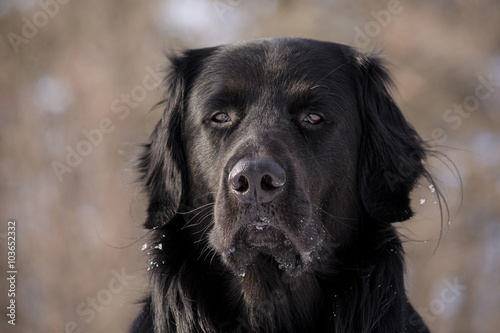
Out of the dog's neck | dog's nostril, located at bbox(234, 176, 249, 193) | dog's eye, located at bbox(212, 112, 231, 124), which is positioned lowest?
the dog's neck

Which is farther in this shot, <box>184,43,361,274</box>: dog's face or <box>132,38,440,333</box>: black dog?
<box>132,38,440,333</box>: black dog

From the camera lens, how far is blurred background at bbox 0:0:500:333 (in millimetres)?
17062

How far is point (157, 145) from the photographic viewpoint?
182 inches

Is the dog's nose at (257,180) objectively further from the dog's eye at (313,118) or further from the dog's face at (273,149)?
the dog's eye at (313,118)

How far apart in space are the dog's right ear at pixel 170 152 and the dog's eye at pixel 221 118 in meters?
0.38

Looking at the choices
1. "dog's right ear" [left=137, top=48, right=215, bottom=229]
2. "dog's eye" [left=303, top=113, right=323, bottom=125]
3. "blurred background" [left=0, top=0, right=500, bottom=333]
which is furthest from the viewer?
"blurred background" [left=0, top=0, right=500, bottom=333]

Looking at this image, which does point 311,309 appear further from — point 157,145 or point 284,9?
point 284,9

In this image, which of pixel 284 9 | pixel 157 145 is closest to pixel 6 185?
pixel 284 9

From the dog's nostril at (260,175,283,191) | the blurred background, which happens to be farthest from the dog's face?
the blurred background

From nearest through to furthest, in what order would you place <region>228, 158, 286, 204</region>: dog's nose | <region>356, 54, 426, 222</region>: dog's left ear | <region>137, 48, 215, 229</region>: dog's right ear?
<region>228, 158, 286, 204</region>: dog's nose, <region>356, 54, 426, 222</region>: dog's left ear, <region>137, 48, 215, 229</region>: dog's right ear

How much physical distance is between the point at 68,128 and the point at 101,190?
208 centimetres

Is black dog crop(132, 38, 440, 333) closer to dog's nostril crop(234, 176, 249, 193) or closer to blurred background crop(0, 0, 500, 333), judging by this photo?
dog's nostril crop(234, 176, 249, 193)

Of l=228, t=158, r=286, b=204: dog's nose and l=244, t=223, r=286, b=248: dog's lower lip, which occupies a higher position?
l=228, t=158, r=286, b=204: dog's nose

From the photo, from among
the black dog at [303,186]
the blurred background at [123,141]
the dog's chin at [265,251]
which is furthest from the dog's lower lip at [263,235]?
the blurred background at [123,141]
